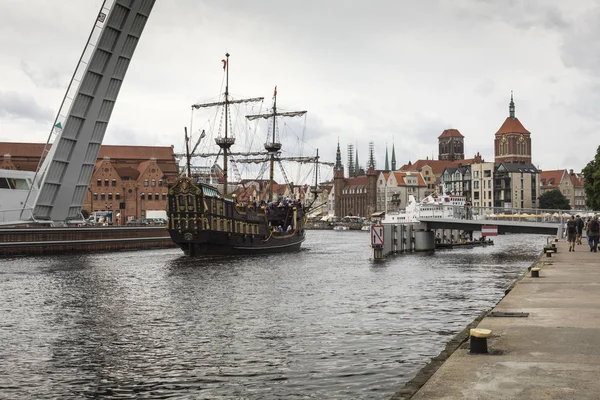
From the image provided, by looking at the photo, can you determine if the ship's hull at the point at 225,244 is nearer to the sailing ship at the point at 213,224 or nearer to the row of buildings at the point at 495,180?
the sailing ship at the point at 213,224

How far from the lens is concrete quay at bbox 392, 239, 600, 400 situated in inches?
293

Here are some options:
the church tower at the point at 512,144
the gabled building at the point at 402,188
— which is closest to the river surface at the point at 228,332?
the church tower at the point at 512,144

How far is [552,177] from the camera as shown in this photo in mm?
168125

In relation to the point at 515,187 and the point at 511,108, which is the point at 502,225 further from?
the point at 511,108

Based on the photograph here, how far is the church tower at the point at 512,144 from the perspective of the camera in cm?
17300

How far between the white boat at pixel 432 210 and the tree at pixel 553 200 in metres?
72.8

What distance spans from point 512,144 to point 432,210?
11509 centimetres

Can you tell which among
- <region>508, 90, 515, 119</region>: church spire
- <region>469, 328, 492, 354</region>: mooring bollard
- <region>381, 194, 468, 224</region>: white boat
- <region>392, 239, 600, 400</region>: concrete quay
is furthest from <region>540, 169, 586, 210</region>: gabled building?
<region>469, 328, 492, 354</region>: mooring bollard

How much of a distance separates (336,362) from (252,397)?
106 inches

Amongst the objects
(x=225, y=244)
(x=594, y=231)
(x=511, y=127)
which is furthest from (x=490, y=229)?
(x=511, y=127)

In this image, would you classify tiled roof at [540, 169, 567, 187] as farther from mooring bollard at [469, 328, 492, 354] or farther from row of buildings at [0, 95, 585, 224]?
mooring bollard at [469, 328, 492, 354]

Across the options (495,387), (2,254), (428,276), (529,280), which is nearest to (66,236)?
(2,254)

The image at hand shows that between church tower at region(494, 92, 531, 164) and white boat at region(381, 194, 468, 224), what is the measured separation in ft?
305

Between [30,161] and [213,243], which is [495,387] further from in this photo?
[30,161]
